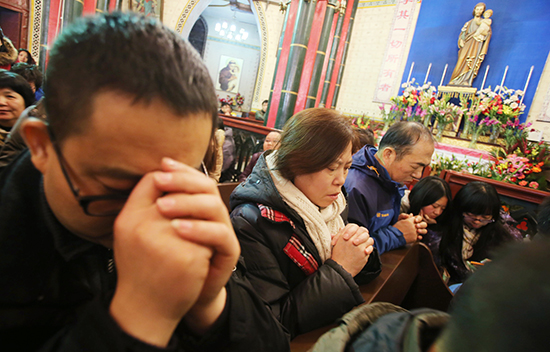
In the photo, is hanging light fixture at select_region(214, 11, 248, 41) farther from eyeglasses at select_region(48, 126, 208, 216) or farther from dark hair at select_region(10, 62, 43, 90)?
eyeglasses at select_region(48, 126, 208, 216)

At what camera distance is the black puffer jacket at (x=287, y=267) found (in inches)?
42.4

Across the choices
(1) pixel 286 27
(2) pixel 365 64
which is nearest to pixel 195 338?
(1) pixel 286 27

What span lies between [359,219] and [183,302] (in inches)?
63.5

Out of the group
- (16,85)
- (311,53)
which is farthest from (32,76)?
(311,53)

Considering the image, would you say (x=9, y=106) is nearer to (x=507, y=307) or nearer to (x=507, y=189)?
(x=507, y=307)

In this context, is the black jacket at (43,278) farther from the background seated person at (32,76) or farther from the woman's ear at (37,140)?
the background seated person at (32,76)

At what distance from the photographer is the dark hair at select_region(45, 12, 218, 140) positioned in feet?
1.45

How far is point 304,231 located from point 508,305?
98cm

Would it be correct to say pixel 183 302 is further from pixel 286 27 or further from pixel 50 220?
pixel 286 27

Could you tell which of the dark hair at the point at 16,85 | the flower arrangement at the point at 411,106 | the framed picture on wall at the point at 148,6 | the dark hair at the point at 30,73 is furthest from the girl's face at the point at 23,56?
the flower arrangement at the point at 411,106

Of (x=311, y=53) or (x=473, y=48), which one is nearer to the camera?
(x=311, y=53)

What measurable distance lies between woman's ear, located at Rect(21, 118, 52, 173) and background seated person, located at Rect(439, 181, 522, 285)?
121 inches

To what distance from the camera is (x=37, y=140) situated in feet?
1.63

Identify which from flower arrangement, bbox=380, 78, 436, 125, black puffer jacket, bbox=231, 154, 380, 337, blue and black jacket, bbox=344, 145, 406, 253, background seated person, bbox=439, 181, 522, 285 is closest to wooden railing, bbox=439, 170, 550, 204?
background seated person, bbox=439, 181, 522, 285
